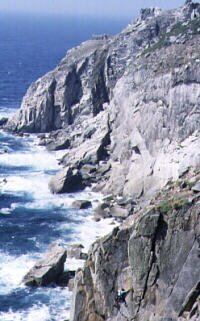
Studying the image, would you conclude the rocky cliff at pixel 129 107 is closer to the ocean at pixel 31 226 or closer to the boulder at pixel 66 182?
the boulder at pixel 66 182

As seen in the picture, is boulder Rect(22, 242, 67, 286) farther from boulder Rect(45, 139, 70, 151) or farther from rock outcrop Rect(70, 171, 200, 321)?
boulder Rect(45, 139, 70, 151)

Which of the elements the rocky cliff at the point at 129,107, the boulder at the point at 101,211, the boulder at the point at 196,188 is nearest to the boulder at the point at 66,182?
the rocky cliff at the point at 129,107

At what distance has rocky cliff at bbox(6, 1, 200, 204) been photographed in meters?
97.2

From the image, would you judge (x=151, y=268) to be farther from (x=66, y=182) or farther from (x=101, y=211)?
(x=66, y=182)

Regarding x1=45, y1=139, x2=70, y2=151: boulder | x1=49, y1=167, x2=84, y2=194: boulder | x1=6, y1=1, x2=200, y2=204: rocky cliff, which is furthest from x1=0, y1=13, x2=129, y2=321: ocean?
x1=6, y1=1, x2=200, y2=204: rocky cliff

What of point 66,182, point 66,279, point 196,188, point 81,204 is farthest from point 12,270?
point 196,188

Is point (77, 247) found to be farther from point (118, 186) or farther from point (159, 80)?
point (159, 80)

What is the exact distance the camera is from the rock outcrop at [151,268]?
46.3 m

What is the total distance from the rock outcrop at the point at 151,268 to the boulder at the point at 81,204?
141 ft

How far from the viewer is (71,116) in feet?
458

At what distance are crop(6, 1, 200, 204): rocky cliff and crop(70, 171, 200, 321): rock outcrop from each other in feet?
96.5

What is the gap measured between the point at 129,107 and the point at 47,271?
45573mm

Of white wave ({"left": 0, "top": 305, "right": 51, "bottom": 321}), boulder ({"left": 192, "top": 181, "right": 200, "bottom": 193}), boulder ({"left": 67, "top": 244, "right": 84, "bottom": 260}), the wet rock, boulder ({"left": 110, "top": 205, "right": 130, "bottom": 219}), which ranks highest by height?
boulder ({"left": 192, "top": 181, "right": 200, "bottom": 193})

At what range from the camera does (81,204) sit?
95688mm
